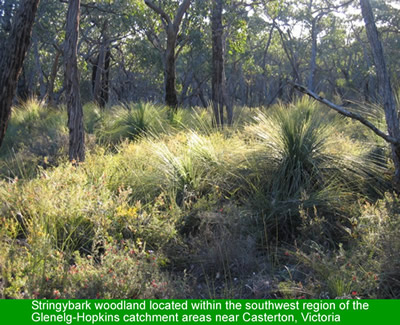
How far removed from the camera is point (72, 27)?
26.0ft

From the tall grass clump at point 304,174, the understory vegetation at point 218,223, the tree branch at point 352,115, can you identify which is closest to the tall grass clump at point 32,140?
the understory vegetation at point 218,223

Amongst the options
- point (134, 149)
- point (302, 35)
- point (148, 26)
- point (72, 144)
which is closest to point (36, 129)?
point (72, 144)

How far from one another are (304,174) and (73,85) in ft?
15.8

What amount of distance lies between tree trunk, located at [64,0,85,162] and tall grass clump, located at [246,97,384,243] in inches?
141

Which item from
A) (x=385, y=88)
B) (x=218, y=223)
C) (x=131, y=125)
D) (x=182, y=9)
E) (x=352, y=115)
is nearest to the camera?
(x=218, y=223)

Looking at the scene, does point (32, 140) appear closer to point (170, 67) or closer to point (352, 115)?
point (170, 67)

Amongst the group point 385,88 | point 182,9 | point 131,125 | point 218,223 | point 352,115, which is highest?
point 182,9

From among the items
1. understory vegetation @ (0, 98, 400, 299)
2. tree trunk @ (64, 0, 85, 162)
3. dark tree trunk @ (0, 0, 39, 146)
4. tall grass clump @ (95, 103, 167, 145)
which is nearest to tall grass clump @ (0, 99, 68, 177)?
tree trunk @ (64, 0, 85, 162)

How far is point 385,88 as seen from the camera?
219 inches

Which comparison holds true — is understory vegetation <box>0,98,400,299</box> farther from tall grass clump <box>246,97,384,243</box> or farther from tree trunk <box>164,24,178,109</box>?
tree trunk <box>164,24,178,109</box>

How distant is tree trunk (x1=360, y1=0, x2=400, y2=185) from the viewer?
213 inches

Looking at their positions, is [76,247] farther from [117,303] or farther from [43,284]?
[117,303]

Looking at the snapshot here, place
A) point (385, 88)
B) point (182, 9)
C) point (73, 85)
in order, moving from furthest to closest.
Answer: point (182, 9) < point (73, 85) < point (385, 88)

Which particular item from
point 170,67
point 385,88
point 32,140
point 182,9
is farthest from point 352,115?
point 170,67
